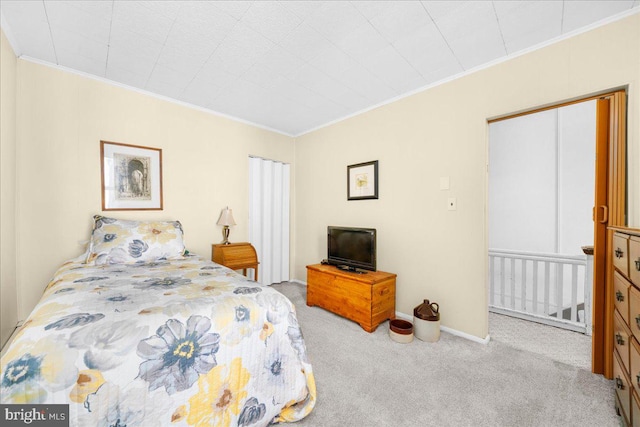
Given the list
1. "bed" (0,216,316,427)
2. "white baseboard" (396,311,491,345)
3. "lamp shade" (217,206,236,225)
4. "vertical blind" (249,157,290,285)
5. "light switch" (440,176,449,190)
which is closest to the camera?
"bed" (0,216,316,427)

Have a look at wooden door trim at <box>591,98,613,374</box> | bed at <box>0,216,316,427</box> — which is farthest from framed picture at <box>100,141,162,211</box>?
wooden door trim at <box>591,98,613,374</box>

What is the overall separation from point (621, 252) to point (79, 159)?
4.36 m

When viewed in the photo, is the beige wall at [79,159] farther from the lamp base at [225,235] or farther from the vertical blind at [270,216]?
the vertical blind at [270,216]

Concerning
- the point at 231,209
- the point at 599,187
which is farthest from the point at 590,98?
the point at 231,209

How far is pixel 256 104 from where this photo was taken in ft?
10.5

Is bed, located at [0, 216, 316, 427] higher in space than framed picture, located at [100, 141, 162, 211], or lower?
lower

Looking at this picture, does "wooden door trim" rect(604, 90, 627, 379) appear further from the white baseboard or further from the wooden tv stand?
the wooden tv stand

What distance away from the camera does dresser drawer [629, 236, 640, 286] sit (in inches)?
46.5

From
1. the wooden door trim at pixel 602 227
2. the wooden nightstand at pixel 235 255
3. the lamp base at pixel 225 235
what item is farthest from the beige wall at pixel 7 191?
the wooden door trim at pixel 602 227

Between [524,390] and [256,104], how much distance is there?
3.73m

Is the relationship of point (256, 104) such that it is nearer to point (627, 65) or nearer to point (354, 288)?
point (354, 288)

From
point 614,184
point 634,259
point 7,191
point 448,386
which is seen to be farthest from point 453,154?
point 7,191

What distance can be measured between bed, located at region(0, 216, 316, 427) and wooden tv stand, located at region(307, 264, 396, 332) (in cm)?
120

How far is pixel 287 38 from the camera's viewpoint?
1976 mm
